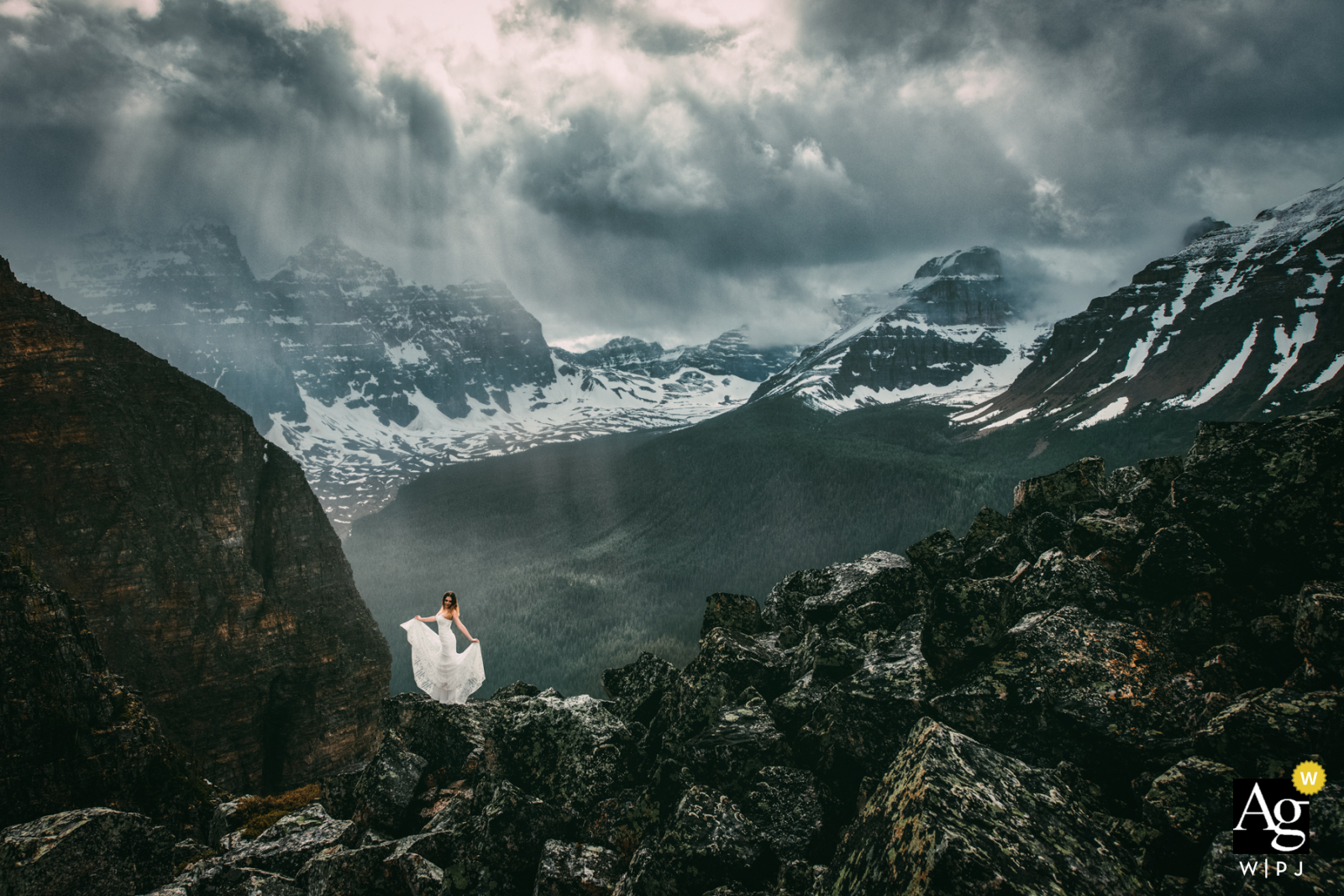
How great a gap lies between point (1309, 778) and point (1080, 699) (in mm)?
2852

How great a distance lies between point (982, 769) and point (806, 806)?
3142mm

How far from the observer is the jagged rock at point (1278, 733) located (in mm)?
6383

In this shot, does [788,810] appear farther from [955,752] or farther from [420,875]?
[420,875]

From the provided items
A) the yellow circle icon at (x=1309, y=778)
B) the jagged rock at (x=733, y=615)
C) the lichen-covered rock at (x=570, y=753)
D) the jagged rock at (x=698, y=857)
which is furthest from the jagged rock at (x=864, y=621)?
the yellow circle icon at (x=1309, y=778)

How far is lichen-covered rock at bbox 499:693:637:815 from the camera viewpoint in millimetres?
11328

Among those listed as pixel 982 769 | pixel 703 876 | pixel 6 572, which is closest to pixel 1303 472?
pixel 982 769

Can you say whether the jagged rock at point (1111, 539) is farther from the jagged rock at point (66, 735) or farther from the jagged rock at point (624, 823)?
the jagged rock at point (66, 735)

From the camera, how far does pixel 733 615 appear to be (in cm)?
1836

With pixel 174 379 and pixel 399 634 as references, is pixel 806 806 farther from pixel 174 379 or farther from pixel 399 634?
pixel 399 634

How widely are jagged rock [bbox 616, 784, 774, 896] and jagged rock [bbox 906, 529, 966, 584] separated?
9.19m

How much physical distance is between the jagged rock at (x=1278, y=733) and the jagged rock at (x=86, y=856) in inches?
665

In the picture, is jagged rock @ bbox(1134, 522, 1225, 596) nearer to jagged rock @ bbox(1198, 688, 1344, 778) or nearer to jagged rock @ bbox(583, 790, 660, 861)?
jagged rock @ bbox(1198, 688, 1344, 778)

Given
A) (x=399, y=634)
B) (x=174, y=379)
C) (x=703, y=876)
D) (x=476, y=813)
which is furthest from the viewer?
(x=399, y=634)

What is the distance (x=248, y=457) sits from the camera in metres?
45.1
